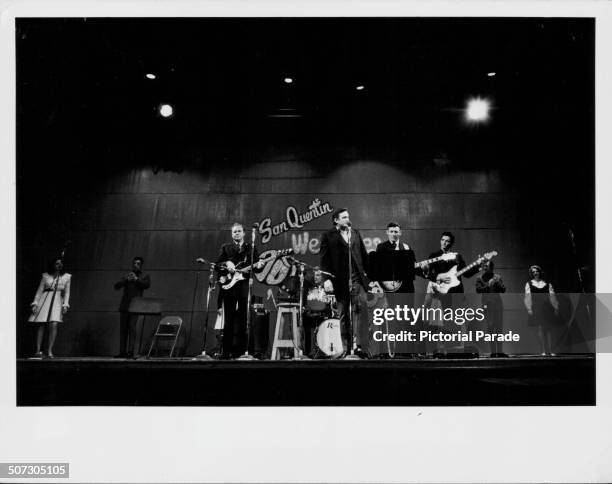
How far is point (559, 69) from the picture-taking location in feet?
10.8

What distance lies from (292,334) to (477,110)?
3.59 m

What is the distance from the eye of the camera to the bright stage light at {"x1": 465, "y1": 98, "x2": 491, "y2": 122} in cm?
683

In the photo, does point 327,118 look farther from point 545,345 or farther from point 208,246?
point 545,345

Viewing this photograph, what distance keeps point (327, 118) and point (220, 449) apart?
18.4 feet

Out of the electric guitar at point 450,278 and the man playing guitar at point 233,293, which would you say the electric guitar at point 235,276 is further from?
the electric guitar at point 450,278

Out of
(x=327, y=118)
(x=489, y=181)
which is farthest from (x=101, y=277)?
(x=489, y=181)

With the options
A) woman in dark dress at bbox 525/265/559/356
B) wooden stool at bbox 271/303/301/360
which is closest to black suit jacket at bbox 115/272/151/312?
wooden stool at bbox 271/303/301/360

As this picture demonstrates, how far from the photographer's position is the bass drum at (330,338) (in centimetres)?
569

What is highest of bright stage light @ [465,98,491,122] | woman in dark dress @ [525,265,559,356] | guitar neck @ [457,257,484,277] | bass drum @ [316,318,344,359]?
bright stage light @ [465,98,491,122]

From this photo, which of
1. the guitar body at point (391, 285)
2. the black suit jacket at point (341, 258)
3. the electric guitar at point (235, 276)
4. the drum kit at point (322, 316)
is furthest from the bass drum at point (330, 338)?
the guitar body at point (391, 285)

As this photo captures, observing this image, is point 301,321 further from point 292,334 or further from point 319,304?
point 319,304

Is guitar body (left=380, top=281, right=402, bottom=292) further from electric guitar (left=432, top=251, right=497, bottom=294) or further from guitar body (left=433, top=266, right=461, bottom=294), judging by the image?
guitar body (left=433, top=266, right=461, bottom=294)

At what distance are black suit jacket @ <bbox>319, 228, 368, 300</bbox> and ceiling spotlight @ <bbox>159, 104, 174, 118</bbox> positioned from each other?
278cm

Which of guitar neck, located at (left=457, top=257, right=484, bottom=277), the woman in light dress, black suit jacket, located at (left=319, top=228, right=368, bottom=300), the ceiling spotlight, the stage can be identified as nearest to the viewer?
the stage
